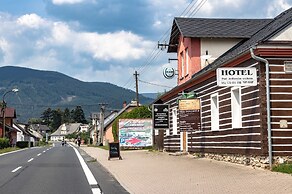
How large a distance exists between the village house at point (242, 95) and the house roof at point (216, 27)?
54 millimetres

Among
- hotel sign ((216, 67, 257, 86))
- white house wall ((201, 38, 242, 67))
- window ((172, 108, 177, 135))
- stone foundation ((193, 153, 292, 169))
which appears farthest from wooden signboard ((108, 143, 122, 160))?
hotel sign ((216, 67, 257, 86))

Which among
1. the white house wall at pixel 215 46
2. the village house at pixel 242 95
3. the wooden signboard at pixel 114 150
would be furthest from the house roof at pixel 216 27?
the wooden signboard at pixel 114 150

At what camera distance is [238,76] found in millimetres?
16344

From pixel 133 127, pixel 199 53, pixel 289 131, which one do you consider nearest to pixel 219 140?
pixel 289 131

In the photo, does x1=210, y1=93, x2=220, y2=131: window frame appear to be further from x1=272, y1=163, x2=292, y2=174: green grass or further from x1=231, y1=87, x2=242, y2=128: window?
x1=272, y1=163, x2=292, y2=174: green grass

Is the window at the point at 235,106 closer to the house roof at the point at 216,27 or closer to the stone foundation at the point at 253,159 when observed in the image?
the stone foundation at the point at 253,159

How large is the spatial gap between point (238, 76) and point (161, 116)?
50.2 feet

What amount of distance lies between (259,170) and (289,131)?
5.76ft

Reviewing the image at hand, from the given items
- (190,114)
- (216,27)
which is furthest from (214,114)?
(216,27)

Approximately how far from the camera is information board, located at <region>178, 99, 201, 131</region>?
2353 cm

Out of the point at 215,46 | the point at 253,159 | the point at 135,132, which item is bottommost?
the point at 253,159

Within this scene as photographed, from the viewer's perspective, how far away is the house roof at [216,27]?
1072 inches

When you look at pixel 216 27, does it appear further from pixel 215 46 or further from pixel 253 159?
pixel 253 159

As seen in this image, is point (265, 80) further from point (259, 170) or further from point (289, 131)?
point (259, 170)
